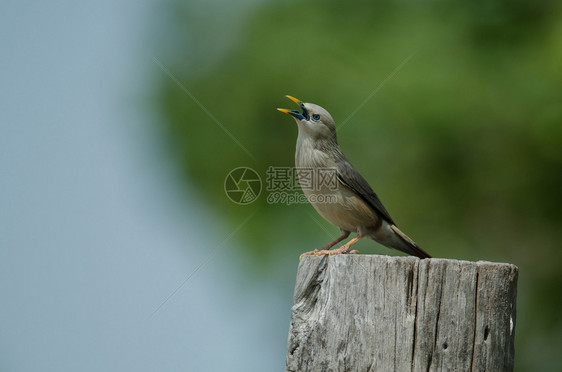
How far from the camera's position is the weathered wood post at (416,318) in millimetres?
3395

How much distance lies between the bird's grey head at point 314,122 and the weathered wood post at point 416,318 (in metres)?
2.64

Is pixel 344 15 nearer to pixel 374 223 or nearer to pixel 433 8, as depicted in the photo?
pixel 433 8

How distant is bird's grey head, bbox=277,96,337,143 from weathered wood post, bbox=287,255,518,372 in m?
2.64

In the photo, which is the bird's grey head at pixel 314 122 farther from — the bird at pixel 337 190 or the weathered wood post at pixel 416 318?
the weathered wood post at pixel 416 318

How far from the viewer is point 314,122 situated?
20.0 feet

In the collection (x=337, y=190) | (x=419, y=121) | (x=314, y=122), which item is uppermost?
(x=419, y=121)

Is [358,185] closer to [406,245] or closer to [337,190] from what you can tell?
[337,190]

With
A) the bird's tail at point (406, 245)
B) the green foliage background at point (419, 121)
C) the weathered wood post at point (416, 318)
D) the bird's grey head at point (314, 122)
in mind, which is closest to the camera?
the weathered wood post at point (416, 318)

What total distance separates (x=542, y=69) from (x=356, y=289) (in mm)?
9780

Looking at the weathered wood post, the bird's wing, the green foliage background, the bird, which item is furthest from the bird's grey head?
the green foliage background

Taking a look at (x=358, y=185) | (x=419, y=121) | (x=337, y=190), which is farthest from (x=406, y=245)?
(x=419, y=121)

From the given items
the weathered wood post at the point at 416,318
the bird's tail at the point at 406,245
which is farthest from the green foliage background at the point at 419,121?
the weathered wood post at the point at 416,318

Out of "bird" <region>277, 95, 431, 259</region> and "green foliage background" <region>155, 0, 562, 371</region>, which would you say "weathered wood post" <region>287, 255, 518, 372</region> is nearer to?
"bird" <region>277, 95, 431, 259</region>

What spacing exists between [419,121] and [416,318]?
28.4 ft
